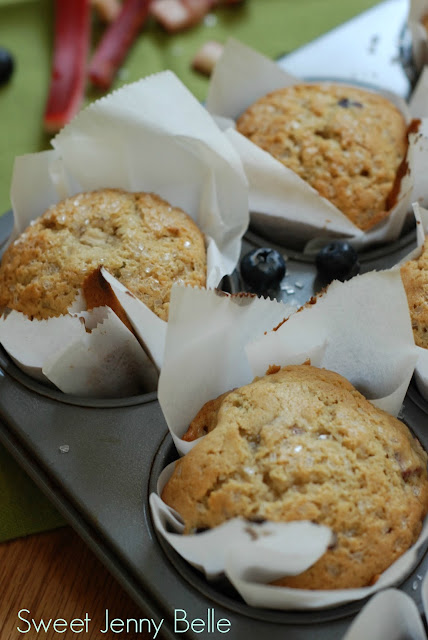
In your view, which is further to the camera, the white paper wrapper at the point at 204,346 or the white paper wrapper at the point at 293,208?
the white paper wrapper at the point at 293,208

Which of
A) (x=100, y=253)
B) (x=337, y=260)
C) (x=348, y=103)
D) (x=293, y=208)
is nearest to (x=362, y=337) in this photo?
(x=337, y=260)

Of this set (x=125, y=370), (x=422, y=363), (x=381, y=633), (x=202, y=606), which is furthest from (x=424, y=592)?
(x=125, y=370)

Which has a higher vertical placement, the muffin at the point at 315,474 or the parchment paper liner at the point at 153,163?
the parchment paper liner at the point at 153,163

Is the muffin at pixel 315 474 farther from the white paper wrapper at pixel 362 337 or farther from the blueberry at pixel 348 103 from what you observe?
the blueberry at pixel 348 103

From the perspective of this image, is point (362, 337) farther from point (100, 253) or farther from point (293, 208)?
point (100, 253)

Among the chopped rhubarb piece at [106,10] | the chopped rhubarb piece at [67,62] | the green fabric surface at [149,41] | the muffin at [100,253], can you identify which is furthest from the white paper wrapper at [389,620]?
the chopped rhubarb piece at [106,10]

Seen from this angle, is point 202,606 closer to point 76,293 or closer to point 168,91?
point 76,293

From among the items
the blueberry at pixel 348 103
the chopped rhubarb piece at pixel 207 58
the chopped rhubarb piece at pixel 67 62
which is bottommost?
the chopped rhubarb piece at pixel 207 58
